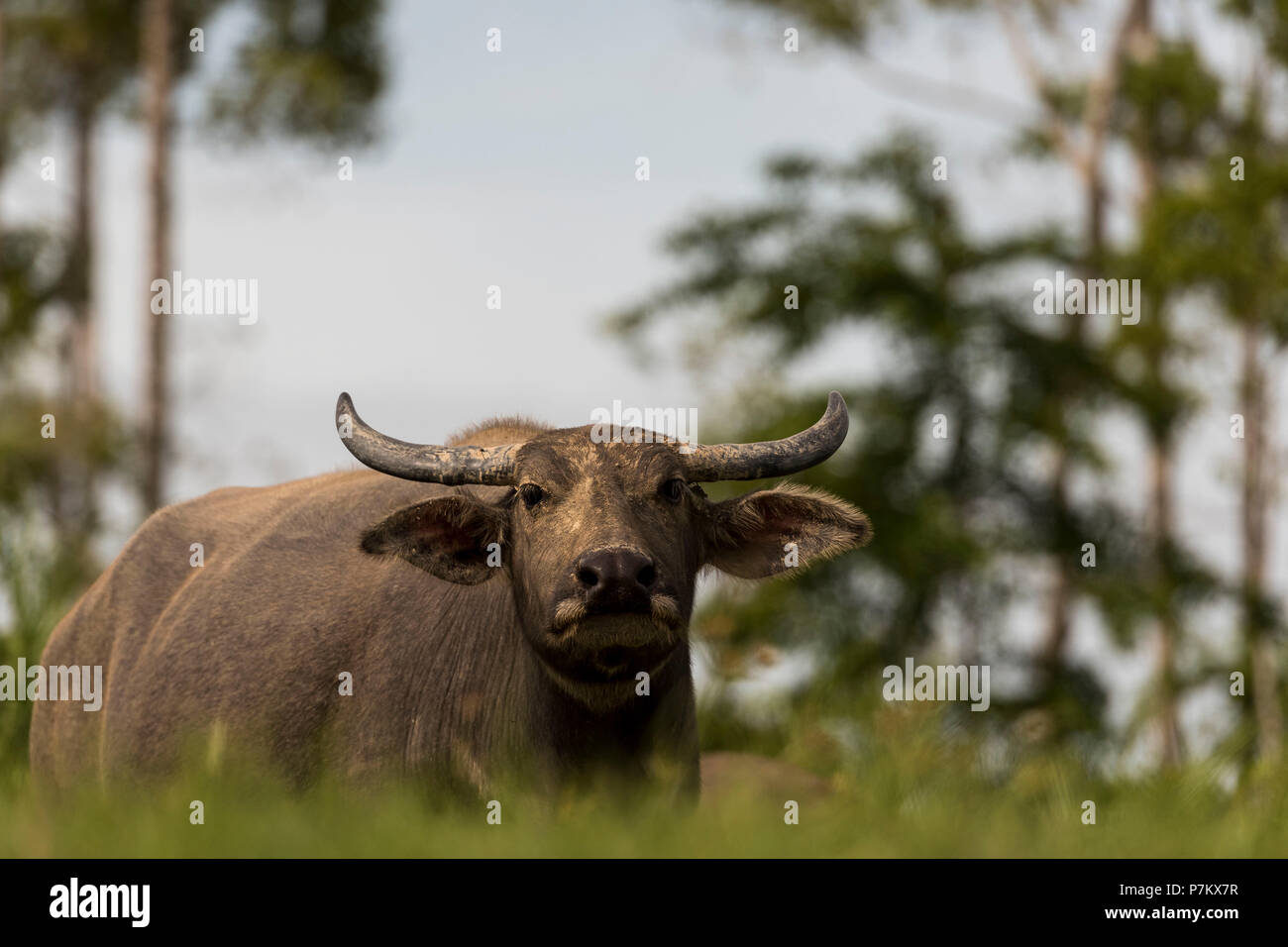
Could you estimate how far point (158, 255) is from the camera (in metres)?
22.8

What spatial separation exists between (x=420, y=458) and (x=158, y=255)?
721 inches

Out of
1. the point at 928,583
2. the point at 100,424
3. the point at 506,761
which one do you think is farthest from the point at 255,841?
the point at 100,424

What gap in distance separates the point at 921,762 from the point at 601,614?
2079 mm

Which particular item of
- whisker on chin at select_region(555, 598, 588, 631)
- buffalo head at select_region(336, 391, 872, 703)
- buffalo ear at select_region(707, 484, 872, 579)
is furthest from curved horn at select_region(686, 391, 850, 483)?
whisker on chin at select_region(555, 598, 588, 631)

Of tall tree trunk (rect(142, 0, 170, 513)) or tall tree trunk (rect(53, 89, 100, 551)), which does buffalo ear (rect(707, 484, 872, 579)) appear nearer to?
tall tree trunk (rect(142, 0, 170, 513))

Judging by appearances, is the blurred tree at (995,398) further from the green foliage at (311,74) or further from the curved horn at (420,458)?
the curved horn at (420,458)

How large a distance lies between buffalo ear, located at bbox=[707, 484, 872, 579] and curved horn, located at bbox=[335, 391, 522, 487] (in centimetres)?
96

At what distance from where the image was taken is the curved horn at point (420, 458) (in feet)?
19.8

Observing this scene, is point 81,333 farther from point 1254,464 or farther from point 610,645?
point 610,645

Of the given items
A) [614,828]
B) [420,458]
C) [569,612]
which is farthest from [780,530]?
[614,828]

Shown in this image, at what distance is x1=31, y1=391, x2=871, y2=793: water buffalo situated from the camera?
5.60 m

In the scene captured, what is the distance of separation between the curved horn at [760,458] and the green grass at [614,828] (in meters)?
1.34

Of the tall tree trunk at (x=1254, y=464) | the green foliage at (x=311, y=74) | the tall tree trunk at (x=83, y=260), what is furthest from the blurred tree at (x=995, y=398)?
the tall tree trunk at (x=83, y=260)
